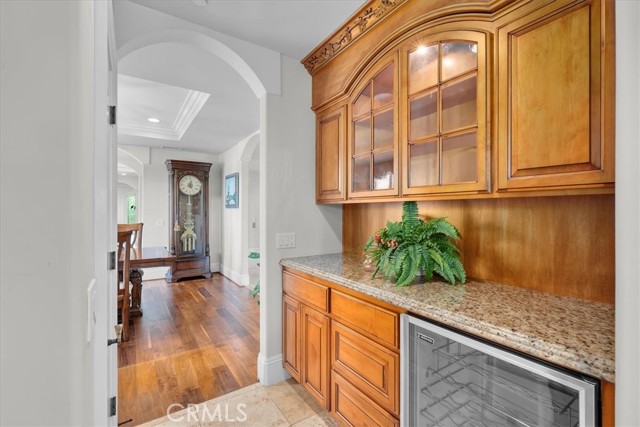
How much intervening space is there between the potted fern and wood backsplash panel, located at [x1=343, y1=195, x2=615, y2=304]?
0.61 feet

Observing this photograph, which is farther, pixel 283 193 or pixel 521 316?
pixel 283 193

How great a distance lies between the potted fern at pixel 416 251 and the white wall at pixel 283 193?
907 millimetres

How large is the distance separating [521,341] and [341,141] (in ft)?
5.37

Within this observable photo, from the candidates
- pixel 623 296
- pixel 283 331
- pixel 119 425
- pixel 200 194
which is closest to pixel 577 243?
pixel 623 296

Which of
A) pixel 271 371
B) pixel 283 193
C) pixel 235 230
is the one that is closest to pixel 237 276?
pixel 235 230

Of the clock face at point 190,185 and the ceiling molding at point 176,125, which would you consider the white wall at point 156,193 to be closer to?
the clock face at point 190,185

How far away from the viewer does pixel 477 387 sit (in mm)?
1087

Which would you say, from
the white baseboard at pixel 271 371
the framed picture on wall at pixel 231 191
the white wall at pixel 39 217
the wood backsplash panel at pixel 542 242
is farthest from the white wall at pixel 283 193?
the framed picture on wall at pixel 231 191

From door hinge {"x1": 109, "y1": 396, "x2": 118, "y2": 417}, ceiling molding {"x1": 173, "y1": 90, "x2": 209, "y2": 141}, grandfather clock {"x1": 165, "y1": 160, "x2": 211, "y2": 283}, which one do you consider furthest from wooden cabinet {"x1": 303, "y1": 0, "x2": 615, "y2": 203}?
grandfather clock {"x1": 165, "y1": 160, "x2": 211, "y2": 283}

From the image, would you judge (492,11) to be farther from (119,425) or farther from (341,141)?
(119,425)

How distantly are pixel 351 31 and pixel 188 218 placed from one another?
180 inches

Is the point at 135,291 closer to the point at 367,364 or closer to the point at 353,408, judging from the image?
the point at 353,408

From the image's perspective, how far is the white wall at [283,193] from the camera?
225cm

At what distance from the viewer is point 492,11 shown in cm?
126
